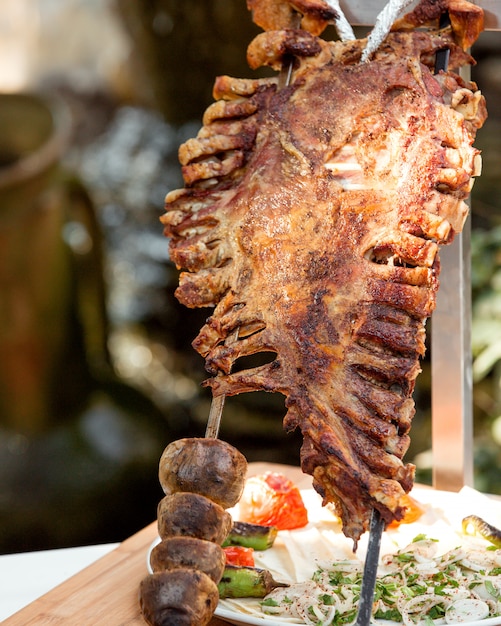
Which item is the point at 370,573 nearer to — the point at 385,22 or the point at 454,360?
the point at 454,360

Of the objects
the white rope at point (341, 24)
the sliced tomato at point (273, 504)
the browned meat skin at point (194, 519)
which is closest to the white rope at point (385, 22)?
the white rope at point (341, 24)

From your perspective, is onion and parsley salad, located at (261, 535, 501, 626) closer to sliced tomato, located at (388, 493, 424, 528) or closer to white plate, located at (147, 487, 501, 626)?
white plate, located at (147, 487, 501, 626)

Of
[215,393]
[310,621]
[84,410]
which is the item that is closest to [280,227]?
[215,393]

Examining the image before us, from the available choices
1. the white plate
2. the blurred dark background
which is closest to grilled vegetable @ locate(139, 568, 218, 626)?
the white plate

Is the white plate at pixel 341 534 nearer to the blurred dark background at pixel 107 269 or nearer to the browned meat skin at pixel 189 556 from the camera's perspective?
the browned meat skin at pixel 189 556

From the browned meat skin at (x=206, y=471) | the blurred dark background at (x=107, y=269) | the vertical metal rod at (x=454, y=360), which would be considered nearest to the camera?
the browned meat skin at (x=206, y=471)

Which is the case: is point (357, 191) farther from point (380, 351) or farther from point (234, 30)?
point (234, 30)
